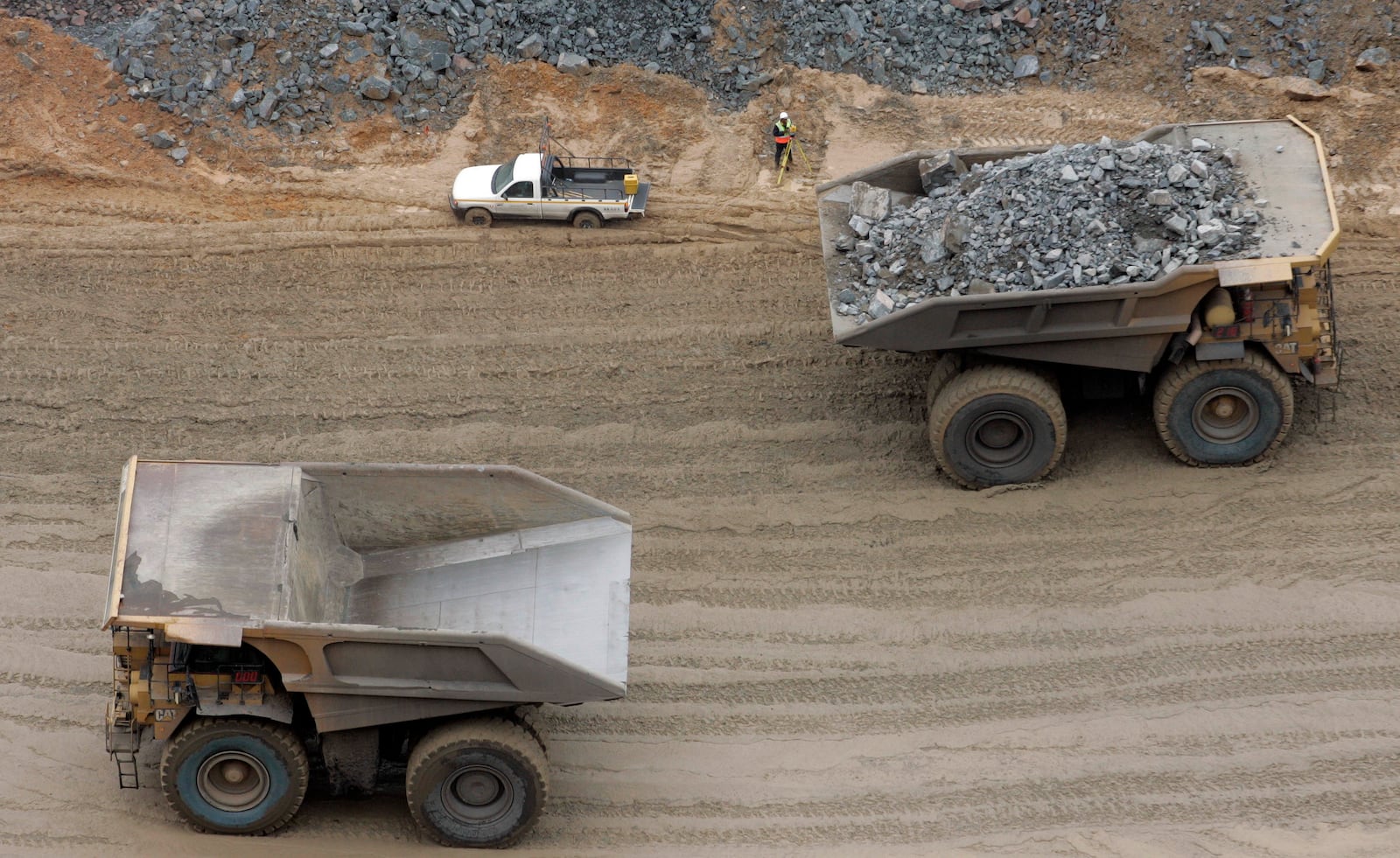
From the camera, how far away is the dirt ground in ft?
33.7

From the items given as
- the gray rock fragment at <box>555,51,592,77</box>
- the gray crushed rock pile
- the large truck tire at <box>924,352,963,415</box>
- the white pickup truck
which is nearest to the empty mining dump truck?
the large truck tire at <box>924,352,963,415</box>

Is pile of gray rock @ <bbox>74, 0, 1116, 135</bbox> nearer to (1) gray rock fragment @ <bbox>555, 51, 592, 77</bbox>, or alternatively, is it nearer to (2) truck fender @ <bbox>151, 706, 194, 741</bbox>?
(1) gray rock fragment @ <bbox>555, 51, 592, 77</bbox>

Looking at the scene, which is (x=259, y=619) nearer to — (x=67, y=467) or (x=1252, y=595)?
(x=67, y=467)

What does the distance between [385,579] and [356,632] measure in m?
1.68

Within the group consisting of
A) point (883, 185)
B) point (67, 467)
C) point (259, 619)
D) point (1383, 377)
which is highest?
point (883, 185)

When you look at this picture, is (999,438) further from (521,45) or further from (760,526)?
(521,45)

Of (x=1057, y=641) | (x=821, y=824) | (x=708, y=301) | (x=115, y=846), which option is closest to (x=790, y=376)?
(x=708, y=301)

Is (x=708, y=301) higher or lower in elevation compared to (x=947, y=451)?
higher

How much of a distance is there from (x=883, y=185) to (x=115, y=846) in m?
7.65

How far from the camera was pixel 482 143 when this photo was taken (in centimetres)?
1658

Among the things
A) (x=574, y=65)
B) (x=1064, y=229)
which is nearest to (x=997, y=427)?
(x=1064, y=229)

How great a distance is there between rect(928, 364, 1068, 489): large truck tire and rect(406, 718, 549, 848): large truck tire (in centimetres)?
422

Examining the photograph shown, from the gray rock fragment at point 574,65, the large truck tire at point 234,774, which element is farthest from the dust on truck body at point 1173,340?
the gray rock fragment at point 574,65

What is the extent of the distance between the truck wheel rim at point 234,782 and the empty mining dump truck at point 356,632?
1 centimetres
